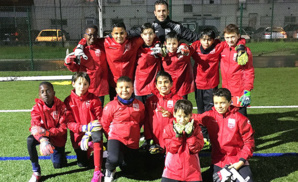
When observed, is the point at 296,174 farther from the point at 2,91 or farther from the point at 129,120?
the point at 2,91

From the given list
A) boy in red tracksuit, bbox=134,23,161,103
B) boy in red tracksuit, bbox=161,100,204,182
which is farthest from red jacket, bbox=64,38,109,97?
boy in red tracksuit, bbox=161,100,204,182

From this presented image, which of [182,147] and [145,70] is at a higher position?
[145,70]

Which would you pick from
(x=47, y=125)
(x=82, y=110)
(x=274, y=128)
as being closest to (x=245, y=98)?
(x=274, y=128)

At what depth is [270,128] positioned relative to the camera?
5129 millimetres

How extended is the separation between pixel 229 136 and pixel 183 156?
613mm

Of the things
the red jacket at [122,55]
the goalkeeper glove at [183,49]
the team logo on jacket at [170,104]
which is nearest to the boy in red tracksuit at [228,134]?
the team logo on jacket at [170,104]

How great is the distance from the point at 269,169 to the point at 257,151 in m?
0.61

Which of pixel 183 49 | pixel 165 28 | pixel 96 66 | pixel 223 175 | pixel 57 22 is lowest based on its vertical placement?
pixel 223 175

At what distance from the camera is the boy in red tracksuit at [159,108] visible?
3.56m

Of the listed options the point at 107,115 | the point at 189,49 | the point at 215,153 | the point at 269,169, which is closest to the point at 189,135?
the point at 215,153

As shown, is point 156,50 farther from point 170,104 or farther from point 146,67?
point 170,104

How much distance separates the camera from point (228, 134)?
3.21 m

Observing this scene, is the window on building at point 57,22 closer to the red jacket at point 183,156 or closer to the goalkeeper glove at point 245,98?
the goalkeeper glove at point 245,98

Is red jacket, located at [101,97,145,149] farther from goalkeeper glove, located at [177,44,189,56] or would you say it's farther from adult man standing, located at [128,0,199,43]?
adult man standing, located at [128,0,199,43]
